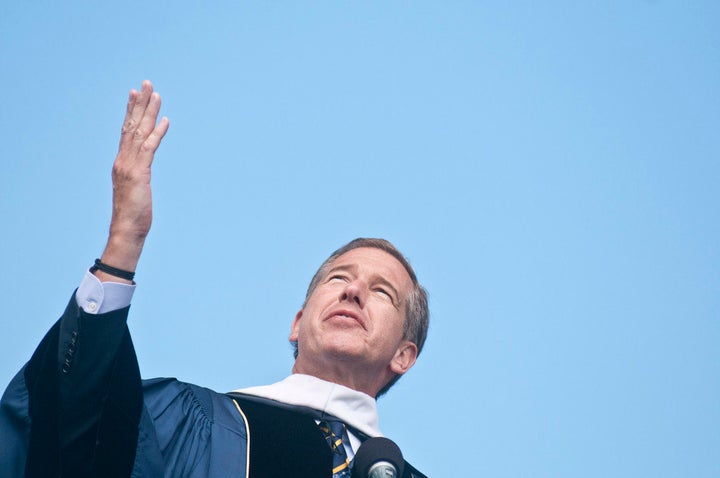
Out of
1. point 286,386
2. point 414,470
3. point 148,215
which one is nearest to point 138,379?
point 148,215

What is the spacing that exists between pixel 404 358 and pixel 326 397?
89cm

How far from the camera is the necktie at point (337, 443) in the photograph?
393 cm

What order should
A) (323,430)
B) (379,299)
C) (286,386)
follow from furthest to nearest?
(379,299), (286,386), (323,430)

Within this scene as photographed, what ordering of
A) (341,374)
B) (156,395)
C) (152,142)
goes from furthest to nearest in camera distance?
(341,374) < (156,395) < (152,142)

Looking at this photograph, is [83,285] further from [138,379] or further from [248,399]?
[248,399]

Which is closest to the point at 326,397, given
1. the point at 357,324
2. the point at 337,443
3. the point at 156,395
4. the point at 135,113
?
the point at 337,443

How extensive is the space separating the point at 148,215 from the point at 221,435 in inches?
37.1

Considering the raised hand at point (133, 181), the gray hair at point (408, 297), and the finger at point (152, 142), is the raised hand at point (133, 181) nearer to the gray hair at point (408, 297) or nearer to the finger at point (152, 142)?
the finger at point (152, 142)

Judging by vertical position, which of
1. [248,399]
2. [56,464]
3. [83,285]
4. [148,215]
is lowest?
[56,464]

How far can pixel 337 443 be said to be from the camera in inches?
163

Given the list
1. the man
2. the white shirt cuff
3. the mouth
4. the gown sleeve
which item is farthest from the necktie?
the white shirt cuff

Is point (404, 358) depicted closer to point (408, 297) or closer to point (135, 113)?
point (408, 297)

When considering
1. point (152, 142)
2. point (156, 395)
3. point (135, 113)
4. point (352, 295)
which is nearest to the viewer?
point (152, 142)

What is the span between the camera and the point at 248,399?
4.24 m
